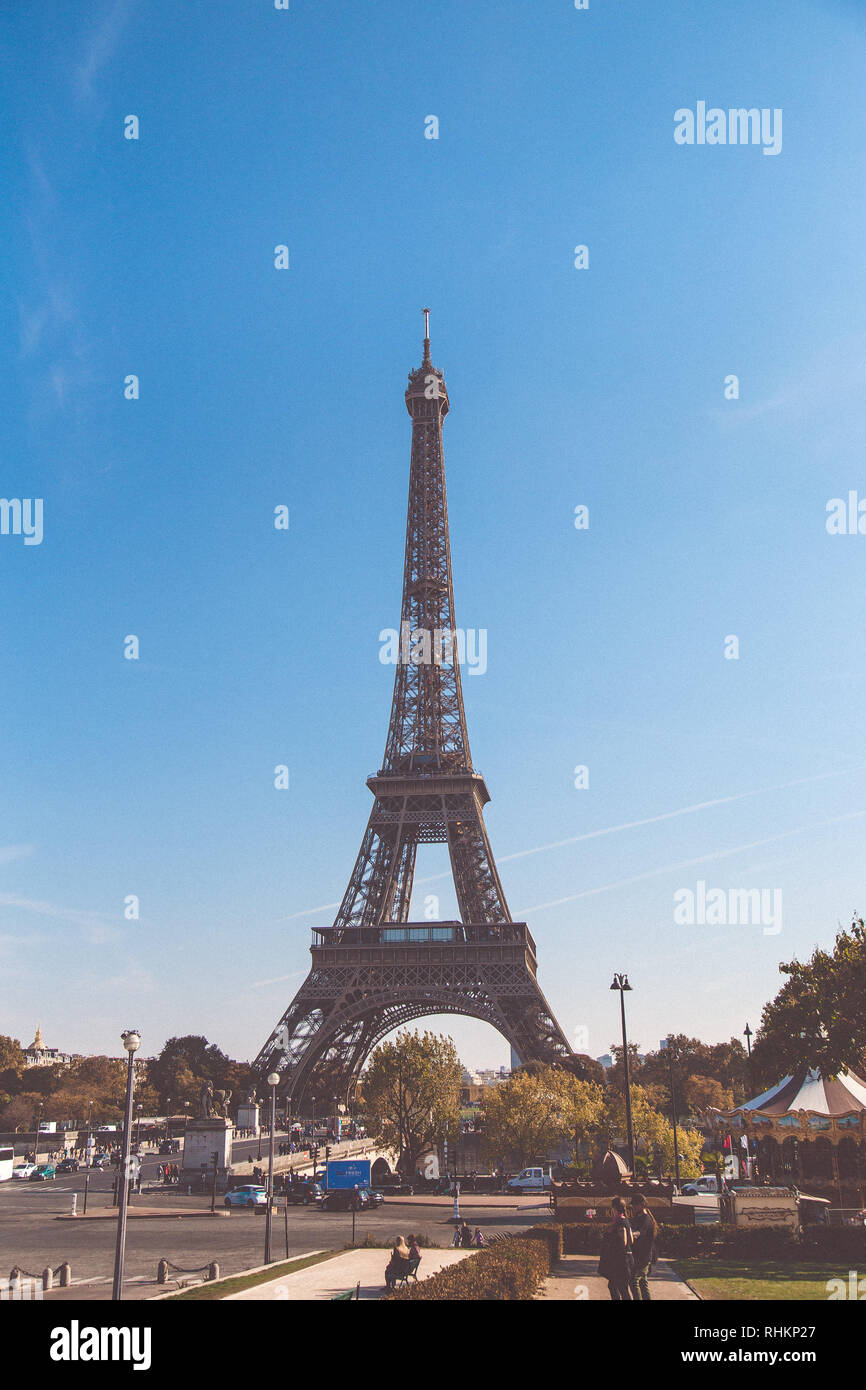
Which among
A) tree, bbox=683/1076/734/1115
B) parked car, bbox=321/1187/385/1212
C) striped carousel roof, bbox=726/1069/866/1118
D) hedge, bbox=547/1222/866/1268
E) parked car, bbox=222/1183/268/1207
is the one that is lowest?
tree, bbox=683/1076/734/1115

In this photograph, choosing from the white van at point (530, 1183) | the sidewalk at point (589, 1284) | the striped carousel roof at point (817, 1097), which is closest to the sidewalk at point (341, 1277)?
the sidewalk at point (589, 1284)

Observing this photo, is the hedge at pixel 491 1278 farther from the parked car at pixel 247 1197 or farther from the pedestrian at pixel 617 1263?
the parked car at pixel 247 1197

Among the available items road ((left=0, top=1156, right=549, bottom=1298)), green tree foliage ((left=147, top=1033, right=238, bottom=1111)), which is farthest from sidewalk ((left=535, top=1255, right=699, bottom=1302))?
green tree foliage ((left=147, top=1033, right=238, bottom=1111))

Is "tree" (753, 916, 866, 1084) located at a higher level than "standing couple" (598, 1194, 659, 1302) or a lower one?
higher

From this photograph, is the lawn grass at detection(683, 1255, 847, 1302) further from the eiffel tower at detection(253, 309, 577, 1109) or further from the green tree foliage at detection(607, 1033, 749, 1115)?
the green tree foliage at detection(607, 1033, 749, 1115)

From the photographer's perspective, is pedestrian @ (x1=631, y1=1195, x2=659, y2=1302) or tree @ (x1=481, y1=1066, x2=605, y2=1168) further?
tree @ (x1=481, y1=1066, x2=605, y2=1168)

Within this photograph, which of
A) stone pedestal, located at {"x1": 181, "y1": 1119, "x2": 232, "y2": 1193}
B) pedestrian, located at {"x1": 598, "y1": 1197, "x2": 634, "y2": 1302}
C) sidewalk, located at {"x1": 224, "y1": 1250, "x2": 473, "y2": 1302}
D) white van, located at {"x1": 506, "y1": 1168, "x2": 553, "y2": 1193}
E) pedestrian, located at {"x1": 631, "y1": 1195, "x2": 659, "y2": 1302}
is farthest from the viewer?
stone pedestal, located at {"x1": 181, "y1": 1119, "x2": 232, "y2": 1193}

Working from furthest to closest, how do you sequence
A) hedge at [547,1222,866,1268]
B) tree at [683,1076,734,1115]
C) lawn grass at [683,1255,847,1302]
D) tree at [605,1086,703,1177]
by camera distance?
tree at [683,1076,734,1115]
tree at [605,1086,703,1177]
hedge at [547,1222,866,1268]
lawn grass at [683,1255,847,1302]
